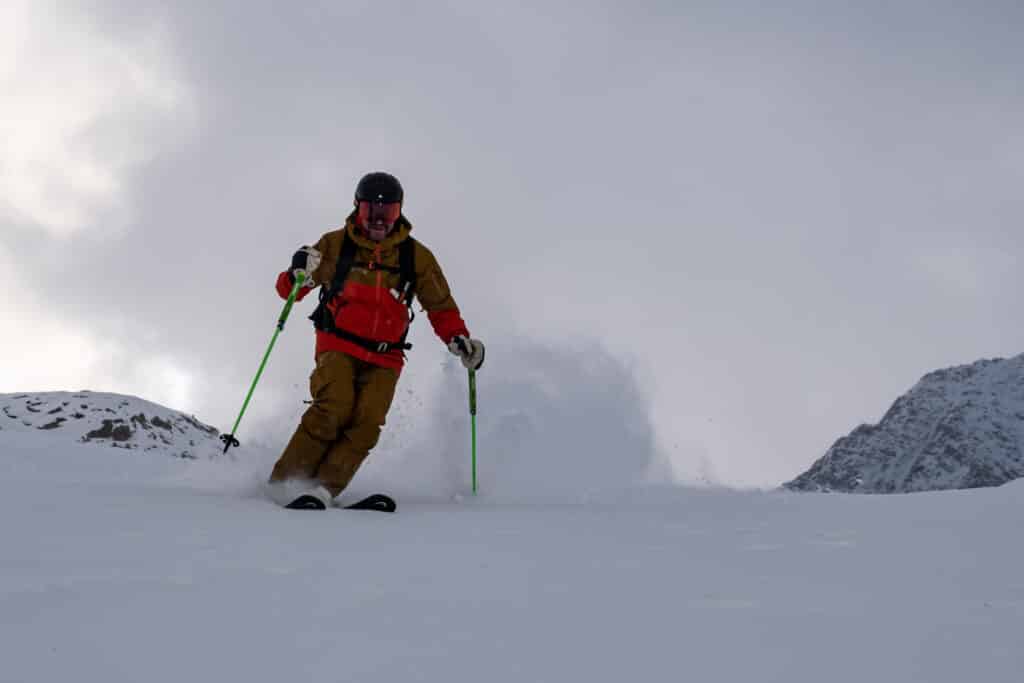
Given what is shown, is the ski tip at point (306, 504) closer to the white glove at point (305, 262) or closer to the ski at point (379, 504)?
the ski at point (379, 504)

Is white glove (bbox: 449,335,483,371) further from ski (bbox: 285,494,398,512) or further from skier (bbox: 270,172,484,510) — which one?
ski (bbox: 285,494,398,512)

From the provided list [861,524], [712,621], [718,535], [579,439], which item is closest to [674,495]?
[861,524]

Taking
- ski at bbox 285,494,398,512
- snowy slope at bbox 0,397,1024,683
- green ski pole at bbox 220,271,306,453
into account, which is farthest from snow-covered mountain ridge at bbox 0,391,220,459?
snowy slope at bbox 0,397,1024,683

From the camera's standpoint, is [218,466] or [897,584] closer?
[897,584]

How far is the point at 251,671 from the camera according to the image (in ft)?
4.94

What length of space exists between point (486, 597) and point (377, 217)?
3.83m

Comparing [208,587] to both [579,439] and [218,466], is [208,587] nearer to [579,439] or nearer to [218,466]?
[218,466]

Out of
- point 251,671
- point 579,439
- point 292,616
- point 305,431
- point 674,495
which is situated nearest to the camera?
point 251,671

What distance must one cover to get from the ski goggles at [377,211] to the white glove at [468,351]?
1056 millimetres

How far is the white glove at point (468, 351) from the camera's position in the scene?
598 centimetres

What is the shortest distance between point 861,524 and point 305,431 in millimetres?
3423

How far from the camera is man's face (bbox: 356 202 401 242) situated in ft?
18.1

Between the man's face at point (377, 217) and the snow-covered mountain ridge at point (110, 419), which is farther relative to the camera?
the snow-covered mountain ridge at point (110, 419)

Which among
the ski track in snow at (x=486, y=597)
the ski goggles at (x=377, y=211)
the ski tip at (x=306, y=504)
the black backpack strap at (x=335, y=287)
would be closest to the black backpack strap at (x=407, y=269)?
the ski goggles at (x=377, y=211)
